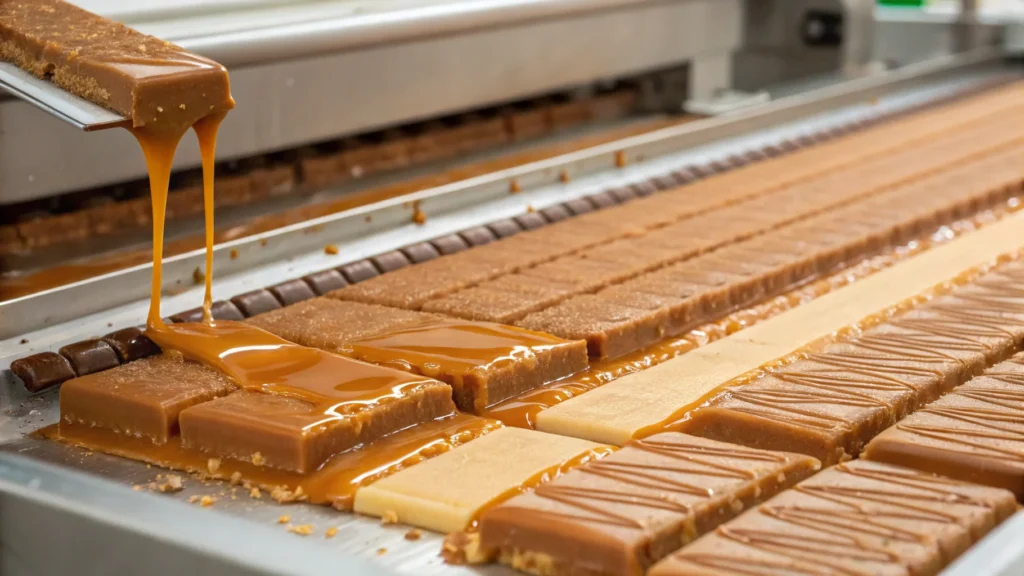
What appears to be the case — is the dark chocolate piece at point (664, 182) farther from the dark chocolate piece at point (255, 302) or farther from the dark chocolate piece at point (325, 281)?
the dark chocolate piece at point (255, 302)

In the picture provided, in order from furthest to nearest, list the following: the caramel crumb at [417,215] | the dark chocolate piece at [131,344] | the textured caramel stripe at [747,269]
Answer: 1. the caramel crumb at [417,215]
2. the textured caramel stripe at [747,269]
3. the dark chocolate piece at [131,344]

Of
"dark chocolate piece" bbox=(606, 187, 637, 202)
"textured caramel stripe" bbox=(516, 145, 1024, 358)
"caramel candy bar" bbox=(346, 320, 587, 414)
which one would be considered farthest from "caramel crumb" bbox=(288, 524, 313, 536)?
"dark chocolate piece" bbox=(606, 187, 637, 202)

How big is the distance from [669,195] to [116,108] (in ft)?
6.85

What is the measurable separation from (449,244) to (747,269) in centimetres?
85

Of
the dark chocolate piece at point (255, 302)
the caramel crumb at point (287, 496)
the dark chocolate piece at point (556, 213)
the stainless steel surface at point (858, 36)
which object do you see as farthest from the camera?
the stainless steel surface at point (858, 36)

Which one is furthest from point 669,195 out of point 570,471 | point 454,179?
point 570,471

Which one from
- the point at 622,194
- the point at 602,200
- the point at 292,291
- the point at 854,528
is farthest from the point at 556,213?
the point at 854,528

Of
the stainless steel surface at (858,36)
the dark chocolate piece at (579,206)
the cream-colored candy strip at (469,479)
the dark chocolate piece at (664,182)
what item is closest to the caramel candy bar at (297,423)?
the cream-colored candy strip at (469,479)

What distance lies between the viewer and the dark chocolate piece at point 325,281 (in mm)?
3252

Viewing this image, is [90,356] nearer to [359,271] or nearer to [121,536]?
[121,536]

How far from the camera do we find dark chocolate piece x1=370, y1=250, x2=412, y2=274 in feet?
11.2

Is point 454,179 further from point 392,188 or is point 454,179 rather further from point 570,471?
point 570,471

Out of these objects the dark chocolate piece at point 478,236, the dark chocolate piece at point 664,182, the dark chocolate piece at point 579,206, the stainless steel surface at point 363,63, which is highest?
the stainless steel surface at point 363,63

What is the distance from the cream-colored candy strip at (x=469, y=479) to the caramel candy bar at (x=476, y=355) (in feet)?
0.73
